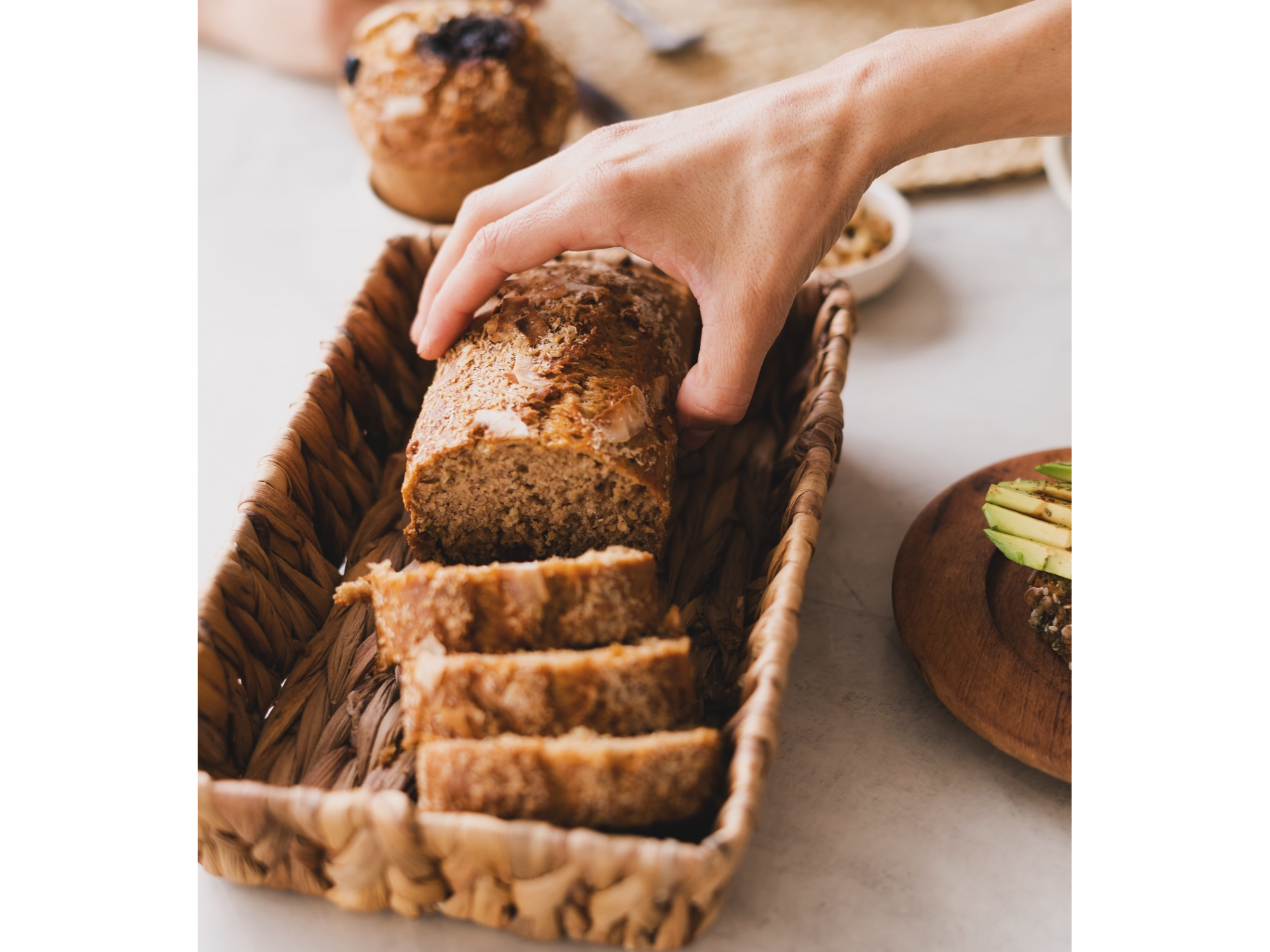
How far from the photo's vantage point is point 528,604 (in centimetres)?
147

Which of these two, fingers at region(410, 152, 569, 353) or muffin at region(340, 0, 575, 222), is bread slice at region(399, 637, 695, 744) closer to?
fingers at region(410, 152, 569, 353)

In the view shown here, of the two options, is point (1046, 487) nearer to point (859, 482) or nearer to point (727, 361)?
point (859, 482)

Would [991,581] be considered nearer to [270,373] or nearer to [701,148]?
[701,148]

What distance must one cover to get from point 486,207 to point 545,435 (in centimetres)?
56

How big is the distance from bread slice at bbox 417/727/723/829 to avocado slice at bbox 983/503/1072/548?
0.78 metres

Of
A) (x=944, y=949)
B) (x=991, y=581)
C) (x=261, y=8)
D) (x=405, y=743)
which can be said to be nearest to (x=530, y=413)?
(x=405, y=743)

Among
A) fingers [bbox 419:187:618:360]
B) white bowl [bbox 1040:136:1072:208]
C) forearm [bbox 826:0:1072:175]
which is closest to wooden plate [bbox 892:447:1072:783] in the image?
forearm [bbox 826:0:1072:175]

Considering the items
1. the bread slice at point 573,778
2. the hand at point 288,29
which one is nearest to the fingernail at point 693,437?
the bread slice at point 573,778

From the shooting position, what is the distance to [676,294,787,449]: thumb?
1.75 meters

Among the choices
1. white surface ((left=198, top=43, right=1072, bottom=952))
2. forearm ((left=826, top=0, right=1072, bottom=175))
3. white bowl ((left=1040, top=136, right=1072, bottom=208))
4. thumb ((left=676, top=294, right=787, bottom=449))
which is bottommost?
white surface ((left=198, top=43, right=1072, bottom=952))

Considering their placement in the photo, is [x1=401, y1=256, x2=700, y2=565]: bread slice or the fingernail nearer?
[x1=401, y1=256, x2=700, y2=565]: bread slice

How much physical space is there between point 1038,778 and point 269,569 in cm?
129

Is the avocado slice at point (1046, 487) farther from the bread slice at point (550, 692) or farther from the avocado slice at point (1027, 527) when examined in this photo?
the bread slice at point (550, 692)

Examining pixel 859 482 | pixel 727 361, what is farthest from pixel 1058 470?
pixel 727 361
